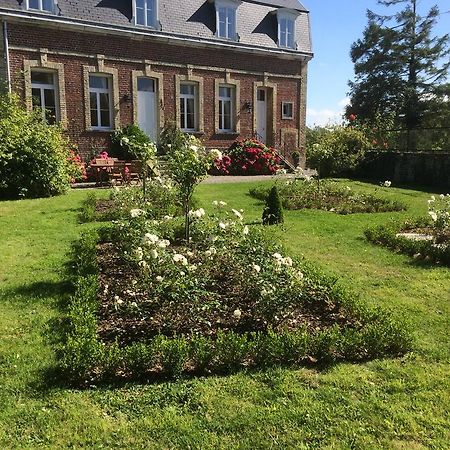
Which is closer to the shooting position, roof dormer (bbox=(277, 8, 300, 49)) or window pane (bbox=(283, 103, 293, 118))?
roof dormer (bbox=(277, 8, 300, 49))

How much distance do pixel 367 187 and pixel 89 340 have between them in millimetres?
12360

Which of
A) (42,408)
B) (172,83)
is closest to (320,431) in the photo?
(42,408)

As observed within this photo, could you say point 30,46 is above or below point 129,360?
above

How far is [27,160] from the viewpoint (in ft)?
39.2

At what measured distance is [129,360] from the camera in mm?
3354

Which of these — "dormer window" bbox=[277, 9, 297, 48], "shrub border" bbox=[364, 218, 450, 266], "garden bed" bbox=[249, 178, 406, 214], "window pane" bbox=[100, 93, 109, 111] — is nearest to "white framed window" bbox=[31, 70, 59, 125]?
"window pane" bbox=[100, 93, 109, 111]

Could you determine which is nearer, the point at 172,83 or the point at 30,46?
the point at 30,46

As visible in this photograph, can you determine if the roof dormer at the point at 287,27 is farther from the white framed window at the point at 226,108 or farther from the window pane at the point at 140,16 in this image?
the window pane at the point at 140,16

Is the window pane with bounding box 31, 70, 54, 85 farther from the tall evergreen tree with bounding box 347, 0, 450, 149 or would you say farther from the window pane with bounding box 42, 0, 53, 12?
the tall evergreen tree with bounding box 347, 0, 450, 149

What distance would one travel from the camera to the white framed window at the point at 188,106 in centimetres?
1941

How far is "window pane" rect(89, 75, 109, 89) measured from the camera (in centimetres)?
1734

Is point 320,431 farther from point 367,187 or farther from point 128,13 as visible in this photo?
point 128,13

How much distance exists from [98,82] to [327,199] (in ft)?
33.1

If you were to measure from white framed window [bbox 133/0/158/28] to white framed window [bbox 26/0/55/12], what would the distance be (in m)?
2.86
